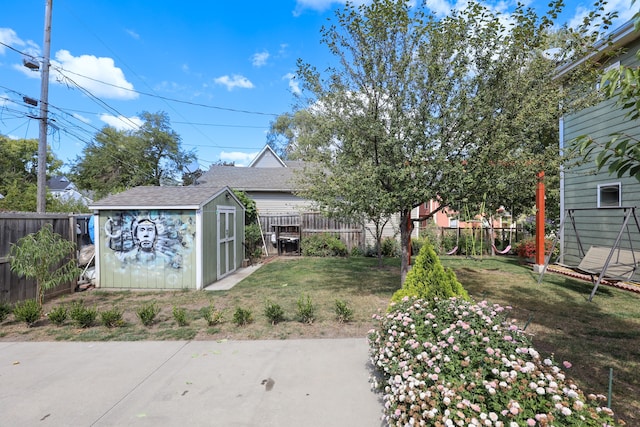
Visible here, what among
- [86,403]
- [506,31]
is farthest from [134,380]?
[506,31]

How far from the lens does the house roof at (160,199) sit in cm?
722

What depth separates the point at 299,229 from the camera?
13.1 m

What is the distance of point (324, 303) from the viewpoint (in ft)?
19.0

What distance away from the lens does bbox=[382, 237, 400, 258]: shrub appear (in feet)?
41.9

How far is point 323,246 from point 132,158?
744 inches

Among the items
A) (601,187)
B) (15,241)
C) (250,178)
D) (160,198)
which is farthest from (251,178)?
(601,187)

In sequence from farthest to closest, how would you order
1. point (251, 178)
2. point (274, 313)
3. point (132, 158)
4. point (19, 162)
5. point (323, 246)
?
point (19, 162) → point (132, 158) → point (251, 178) → point (323, 246) → point (274, 313)

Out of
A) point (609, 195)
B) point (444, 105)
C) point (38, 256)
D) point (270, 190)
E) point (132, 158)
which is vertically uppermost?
point (132, 158)

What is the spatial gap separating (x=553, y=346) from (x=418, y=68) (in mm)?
4222

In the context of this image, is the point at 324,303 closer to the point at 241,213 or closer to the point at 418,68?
the point at 418,68

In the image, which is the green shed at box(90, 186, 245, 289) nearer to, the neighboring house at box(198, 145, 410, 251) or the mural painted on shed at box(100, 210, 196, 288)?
the mural painted on shed at box(100, 210, 196, 288)

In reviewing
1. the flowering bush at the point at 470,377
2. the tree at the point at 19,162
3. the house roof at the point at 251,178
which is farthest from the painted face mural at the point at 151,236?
the tree at the point at 19,162

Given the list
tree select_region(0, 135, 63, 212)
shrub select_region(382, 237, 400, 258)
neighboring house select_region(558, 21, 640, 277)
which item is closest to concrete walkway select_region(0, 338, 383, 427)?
neighboring house select_region(558, 21, 640, 277)

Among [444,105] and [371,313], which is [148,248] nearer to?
[371,313]
